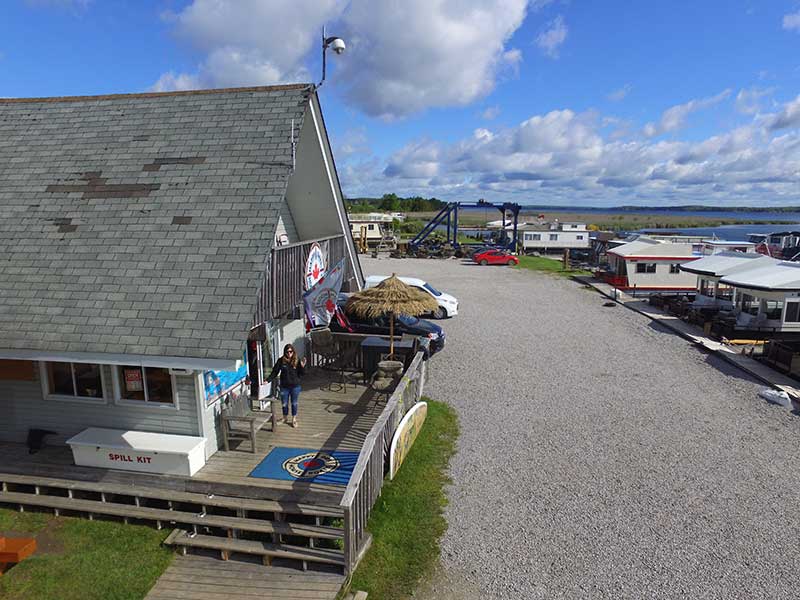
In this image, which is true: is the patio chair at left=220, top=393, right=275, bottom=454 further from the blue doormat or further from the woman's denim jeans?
the woman's denim jeans

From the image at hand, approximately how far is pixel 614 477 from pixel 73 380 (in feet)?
31.7

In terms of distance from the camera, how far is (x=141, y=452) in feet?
26.3

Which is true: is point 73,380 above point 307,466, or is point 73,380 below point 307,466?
above

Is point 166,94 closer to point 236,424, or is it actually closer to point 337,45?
point 337,45

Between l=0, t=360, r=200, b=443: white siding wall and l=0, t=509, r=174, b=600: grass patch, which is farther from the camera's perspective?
l=0, t=360, r=200, b=443: white siding wall

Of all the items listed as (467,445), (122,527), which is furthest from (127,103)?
(467,445)

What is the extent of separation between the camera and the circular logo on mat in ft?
26.8

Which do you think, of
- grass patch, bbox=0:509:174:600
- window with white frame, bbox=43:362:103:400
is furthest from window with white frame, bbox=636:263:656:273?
grass patch, bbox=0:509:174:600

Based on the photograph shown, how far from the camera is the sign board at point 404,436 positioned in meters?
8.98

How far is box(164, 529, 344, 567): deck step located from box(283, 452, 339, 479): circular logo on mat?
3.92 feet

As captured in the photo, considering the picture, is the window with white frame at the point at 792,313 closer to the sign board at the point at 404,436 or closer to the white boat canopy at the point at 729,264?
the white boat canopy at the point at 729,264

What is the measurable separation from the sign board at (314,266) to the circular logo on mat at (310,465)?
370 cm

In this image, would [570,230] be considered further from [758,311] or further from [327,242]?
[327,242]

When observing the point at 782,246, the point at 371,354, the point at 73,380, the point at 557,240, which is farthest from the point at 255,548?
the point at 782,246
